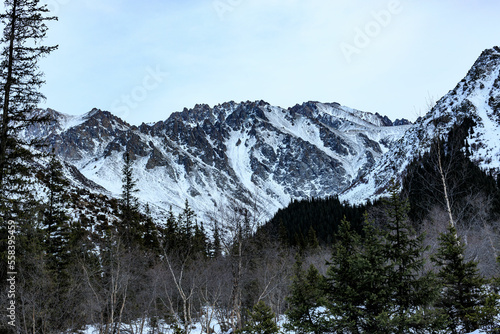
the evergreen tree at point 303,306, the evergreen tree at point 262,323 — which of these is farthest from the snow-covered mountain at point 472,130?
the evergreen tree at point 262,323

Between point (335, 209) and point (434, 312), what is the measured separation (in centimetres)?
8713

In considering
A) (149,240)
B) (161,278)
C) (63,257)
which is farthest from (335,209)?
(63,257)

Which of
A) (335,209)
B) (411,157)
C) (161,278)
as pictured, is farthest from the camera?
(411,157)

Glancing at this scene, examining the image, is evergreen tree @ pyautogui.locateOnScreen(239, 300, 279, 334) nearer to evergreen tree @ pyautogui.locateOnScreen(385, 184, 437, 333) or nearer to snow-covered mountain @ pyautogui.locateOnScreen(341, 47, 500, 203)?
evergreen tree @ pyautogui.locateOnScreen(385, 184, 437, 333)

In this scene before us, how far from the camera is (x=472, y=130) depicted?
11969 centimetres

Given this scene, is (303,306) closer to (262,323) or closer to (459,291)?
(262,323)

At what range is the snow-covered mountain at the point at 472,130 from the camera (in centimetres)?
10956

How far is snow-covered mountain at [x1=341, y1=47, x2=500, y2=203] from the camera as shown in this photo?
10956cm

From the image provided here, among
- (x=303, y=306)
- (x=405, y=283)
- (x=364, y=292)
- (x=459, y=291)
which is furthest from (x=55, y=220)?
(x=459, y=291)

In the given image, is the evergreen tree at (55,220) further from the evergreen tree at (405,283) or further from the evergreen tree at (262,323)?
the evergreen tree at (405,283)

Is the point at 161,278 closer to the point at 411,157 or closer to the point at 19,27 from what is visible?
the point at 19,27

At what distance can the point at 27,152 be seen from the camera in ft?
34.2

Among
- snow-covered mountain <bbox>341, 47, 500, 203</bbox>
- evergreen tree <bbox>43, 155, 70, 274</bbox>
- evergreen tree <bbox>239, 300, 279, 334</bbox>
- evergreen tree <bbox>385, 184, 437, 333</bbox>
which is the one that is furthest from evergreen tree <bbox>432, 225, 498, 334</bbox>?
snow-covered mountain <bbox>341, 47, 500, 203</bbox>

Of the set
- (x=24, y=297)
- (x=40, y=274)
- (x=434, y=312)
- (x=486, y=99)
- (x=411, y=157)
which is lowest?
(x=434, y=312)
